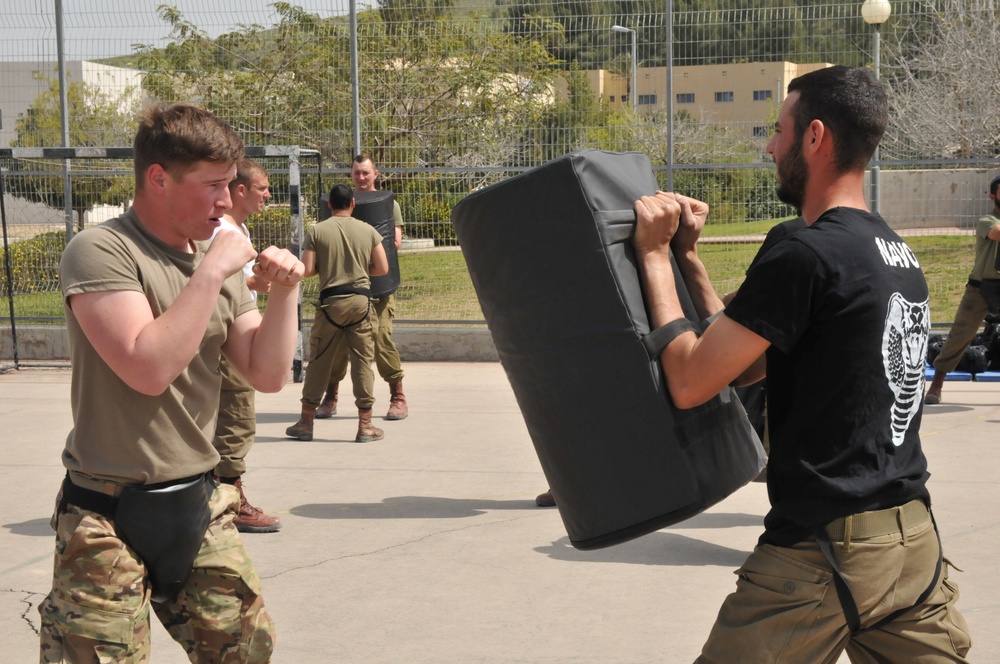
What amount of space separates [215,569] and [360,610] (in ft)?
6.67

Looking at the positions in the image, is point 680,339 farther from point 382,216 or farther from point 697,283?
point 382,216

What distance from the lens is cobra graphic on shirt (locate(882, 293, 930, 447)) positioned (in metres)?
2.37

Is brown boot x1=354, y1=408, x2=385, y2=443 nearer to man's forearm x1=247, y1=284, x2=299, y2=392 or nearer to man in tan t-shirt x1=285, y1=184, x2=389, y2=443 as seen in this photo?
man in tan t-shirt x1=285, y1=184, x2=389, y2=443

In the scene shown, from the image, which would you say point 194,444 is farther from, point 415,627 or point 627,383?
point 415,627

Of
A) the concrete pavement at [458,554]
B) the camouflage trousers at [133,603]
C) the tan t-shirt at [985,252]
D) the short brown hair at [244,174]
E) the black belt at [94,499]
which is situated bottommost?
the concrete pavement at [458,554]

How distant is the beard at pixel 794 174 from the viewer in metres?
2.47

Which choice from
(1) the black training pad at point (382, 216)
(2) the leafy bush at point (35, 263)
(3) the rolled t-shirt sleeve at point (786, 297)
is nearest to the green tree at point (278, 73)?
(2) the leafy bush at point (35, 263)

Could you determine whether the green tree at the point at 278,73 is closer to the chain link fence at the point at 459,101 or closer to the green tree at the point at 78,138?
the chain link fence at the point at 459,101

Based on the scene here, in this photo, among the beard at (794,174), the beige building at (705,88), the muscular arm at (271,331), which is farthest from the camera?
the beige building at (705,88)

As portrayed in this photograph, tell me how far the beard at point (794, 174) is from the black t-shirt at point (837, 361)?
0.35 feet

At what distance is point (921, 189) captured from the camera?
11438 millimetres

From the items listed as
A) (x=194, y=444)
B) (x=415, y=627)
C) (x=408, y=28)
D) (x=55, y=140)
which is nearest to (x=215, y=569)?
(x=194, y=444)

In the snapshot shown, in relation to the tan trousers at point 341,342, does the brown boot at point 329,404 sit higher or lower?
lower

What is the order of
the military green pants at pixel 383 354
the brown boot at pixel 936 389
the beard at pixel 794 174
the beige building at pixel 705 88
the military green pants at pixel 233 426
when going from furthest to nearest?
the beige building at pixel 705 88 → the brown boot at pixel 936 389 → the military green pants at pixel 383 354 → the military green pants at pixel 233 426 → the beard at pixel 794 174
